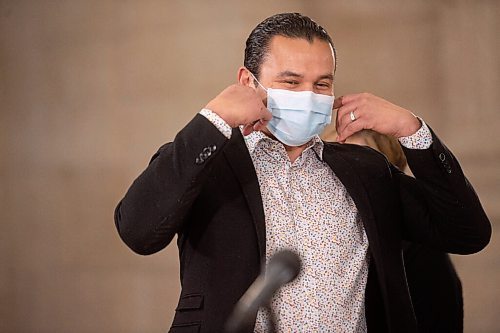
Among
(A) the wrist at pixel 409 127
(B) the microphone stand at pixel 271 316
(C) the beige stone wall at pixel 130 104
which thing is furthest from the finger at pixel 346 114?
(C) the beige stone wall at pixel 130 104

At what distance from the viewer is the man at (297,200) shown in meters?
1.78

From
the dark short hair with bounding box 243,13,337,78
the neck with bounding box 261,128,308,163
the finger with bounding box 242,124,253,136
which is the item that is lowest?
the neck with bounding box 261,128,308,163

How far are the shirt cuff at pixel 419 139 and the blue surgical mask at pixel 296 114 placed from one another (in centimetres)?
19

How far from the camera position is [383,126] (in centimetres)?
199

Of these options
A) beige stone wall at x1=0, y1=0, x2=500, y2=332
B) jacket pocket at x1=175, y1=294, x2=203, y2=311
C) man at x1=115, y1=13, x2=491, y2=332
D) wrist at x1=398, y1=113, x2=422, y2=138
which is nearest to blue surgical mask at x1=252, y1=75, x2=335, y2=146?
man at x1=115, y1=13, x2=491, y2=332

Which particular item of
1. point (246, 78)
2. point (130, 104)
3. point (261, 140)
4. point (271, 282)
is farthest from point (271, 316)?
point (130, 104)

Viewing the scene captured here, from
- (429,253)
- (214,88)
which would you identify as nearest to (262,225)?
(429,253)

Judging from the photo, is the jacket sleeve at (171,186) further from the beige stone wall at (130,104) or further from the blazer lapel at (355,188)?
the beige stone wall at (130,104)

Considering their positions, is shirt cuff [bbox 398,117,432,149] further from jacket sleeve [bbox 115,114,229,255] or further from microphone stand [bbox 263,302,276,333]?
microphone stand [bbox 263,302,276,333]

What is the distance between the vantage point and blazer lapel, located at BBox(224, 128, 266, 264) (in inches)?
71.0

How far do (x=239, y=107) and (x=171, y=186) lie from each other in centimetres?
22

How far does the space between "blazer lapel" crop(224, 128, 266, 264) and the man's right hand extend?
5 cm

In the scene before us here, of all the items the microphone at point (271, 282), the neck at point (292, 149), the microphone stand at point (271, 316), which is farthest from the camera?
the neck at point (292, 149)

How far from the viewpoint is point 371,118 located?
2.00 meters
